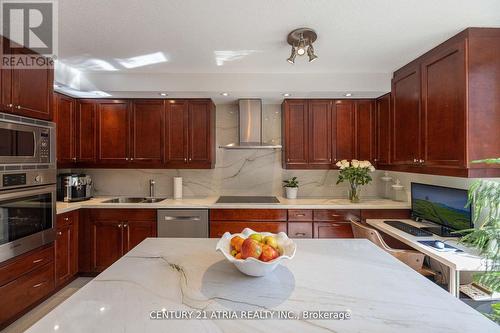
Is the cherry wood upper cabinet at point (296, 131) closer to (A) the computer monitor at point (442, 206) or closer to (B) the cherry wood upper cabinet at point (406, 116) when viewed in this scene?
(B) the cherry wood upper cabinet at point (406, 116)

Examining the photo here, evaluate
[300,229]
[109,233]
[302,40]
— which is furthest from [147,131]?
[300,229]

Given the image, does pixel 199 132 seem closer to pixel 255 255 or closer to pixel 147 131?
pixel 147 131

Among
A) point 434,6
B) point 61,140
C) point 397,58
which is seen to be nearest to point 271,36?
point 434,6

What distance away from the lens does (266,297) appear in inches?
34.1

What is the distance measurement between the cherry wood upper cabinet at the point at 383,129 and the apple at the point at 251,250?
8.05 ft

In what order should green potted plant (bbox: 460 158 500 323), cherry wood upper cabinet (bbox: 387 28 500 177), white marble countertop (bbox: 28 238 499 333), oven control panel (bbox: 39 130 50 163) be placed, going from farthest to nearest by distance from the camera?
oven control panel (bbox: 39 130 50 163)
cherry wood upper cabinet (bbox: 387 28 500 177)
green potted plant (bbox: 460 158 500 323)
white marble countertop (bbox: 28 238 499 333)

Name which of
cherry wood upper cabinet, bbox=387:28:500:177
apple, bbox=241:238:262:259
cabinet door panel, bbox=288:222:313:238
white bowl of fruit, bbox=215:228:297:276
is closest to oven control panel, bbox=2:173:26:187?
white bowl of fruit, bbox=215:228:297:276

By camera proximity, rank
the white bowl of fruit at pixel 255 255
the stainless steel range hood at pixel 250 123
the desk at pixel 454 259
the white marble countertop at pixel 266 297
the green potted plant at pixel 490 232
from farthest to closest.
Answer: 1. the stainless steel range hood at pixel 250 123
2. the desk at pixel 454 259
3. the green potted plant at pixel 490 232
4. the white bowl of fruit at pixel 255 255
5. the white marble countertop at pixel 266 297

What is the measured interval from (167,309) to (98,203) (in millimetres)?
2510

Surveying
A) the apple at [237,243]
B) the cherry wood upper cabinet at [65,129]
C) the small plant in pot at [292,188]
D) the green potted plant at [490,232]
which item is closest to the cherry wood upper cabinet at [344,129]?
the small plant in pot at [292,188]

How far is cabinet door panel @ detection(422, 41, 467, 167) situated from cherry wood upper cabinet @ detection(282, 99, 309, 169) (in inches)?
49.7

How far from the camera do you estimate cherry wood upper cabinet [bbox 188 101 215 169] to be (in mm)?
3018

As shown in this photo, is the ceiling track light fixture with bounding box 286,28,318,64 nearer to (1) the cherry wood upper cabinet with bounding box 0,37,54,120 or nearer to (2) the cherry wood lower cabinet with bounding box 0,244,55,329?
(1) the cherry wood upper cabinet with bounding box 0,37,54,120

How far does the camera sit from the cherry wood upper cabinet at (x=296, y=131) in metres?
3.06
